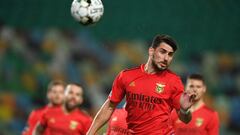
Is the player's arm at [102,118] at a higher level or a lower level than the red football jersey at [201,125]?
higher

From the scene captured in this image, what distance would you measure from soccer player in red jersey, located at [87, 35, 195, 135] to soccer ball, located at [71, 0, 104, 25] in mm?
897

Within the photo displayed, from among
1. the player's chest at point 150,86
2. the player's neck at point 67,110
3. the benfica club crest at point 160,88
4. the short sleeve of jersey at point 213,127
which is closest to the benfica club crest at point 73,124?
the player's neck at point 67,110

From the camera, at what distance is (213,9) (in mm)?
13500

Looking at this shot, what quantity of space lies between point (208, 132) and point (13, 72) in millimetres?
7113

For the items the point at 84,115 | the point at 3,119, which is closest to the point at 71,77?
the point at 3,119

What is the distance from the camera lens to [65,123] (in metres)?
7.91

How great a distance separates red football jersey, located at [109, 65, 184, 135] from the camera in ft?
18.4

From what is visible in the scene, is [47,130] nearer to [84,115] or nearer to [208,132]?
[84,115]

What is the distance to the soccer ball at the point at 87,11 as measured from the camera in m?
6.32

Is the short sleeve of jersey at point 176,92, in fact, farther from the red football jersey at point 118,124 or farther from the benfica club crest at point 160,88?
the red football jersey at point 118,124

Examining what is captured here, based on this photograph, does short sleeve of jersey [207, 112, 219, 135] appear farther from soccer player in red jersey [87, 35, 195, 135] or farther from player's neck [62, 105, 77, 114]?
player's neck [62, 105, 77, 114]

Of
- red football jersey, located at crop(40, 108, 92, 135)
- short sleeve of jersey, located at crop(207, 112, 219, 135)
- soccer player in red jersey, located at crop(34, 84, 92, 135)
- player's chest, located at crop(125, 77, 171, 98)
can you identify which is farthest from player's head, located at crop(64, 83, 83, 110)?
player's chest, located at crop(125, 77, 171, 98)

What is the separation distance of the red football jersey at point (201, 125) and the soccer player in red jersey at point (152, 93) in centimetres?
146

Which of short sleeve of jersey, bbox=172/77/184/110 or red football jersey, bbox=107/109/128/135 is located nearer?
short sleeve of jersey, bbox=172/77/184/110
